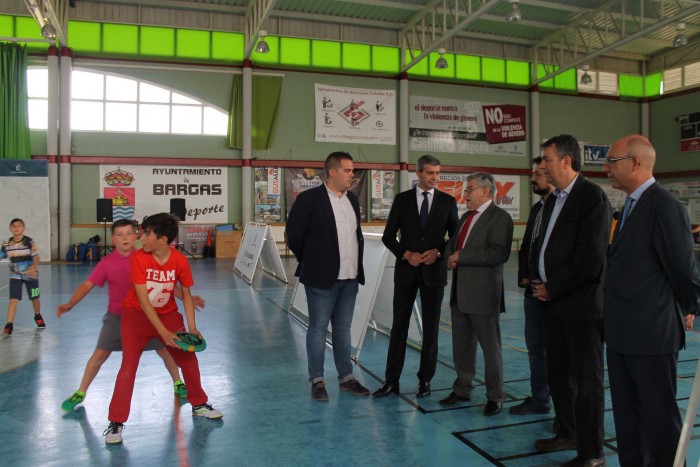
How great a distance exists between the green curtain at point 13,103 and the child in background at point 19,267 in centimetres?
1213

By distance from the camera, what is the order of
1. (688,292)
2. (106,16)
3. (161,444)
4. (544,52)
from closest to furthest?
(688,292), (161,444), (106,16), (544,52)

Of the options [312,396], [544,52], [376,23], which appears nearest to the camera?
[312,396]

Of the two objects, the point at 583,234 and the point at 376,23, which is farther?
the point at 376,23

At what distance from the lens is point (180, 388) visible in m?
4.48

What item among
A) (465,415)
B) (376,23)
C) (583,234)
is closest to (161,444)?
(465,415)

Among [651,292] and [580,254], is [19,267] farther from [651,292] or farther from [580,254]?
[651,292]

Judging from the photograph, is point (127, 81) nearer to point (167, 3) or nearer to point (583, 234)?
point (167, 3)

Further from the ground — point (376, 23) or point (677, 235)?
point (376, 23)

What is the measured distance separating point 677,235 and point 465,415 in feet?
7.13

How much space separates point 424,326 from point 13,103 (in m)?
17.5

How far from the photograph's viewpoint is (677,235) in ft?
8.02

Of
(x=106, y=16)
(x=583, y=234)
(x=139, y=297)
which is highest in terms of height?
(x=106, y=16)

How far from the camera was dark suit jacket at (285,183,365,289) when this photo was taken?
14.4 ft

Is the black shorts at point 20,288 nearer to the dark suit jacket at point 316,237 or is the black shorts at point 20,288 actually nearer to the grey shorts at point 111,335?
the grey shorts at point 111,335
